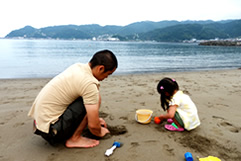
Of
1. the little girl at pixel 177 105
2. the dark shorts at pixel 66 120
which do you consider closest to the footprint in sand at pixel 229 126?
the little girl at pixel 177 105

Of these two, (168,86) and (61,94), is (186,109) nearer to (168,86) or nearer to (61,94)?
(168,86)

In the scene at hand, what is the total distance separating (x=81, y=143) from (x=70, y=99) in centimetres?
71

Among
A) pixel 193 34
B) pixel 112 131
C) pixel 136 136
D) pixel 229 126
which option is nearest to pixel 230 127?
pixel 229 126

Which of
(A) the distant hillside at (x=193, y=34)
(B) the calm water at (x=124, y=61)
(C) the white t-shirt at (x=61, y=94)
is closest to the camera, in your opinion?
(C) the white t-shirt at (x=61, y=94)

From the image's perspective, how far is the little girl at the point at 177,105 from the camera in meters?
2.99

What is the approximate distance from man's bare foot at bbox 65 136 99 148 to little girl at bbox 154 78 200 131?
4.26ft

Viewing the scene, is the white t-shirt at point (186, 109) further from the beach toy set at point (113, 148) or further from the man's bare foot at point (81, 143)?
the man's bare foot at point (81, 143)

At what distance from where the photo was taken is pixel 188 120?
3090mm

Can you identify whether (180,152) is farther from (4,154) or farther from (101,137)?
(4,154)

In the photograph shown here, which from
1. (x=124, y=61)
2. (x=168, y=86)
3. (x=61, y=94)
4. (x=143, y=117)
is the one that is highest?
(x=61, y=94)

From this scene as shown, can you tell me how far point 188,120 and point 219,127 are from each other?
27.1 inches

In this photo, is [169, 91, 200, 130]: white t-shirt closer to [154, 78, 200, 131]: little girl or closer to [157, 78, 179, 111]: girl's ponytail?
[154, 78, 200, 131]: little girl

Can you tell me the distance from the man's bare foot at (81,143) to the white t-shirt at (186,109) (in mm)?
1395

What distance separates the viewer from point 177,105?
3016mm
